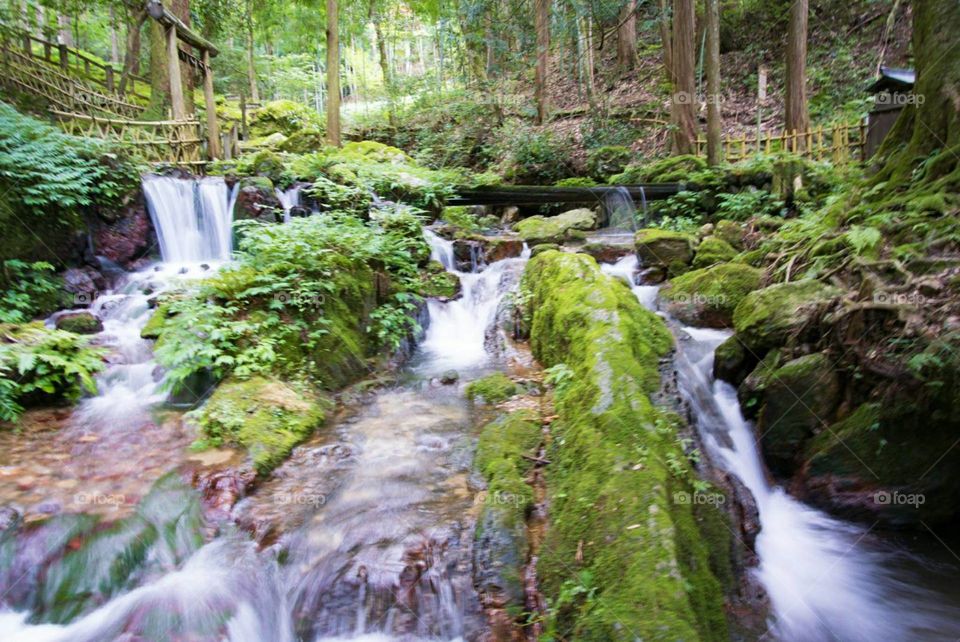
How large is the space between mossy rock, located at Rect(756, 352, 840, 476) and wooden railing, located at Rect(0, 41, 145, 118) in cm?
1534

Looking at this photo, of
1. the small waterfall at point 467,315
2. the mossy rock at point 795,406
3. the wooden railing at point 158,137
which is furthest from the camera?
the wooden railing at point 158,137

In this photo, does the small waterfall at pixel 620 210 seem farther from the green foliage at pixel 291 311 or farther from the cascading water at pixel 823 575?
the cascading water at pixel 823 575

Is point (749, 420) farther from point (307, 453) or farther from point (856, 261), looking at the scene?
point (307, 453)

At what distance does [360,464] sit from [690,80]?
1474cm

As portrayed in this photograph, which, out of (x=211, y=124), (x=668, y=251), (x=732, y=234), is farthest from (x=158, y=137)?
(x=732, y=234)

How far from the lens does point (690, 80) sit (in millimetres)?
15352

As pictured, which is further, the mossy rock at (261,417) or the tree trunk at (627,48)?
the tree trunk at (627,48)

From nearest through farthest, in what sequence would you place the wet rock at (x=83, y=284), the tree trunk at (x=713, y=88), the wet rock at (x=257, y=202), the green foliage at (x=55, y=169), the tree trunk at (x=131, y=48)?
the green foliage at (x=55, y=169) < the wet rock at (x=83, y=284) < the wet rock at (x=257, y=202) < the tree trunk at (x=713, y=88) < the tree trunk at (x=131, y=48)

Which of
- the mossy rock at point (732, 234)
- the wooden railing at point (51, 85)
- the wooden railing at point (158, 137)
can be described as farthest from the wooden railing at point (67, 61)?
Result: the mossy rock at point (732, 234)

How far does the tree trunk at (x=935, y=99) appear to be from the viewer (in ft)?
20.2

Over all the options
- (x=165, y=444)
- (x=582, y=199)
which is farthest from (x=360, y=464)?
(x=582, y=199)

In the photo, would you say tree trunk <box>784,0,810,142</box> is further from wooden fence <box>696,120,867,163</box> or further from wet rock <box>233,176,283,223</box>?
wet rock <box>233,176,283,223</box>

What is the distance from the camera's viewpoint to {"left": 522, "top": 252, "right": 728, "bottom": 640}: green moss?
2.97 meters

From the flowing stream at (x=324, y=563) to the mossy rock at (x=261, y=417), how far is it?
0.17 m
